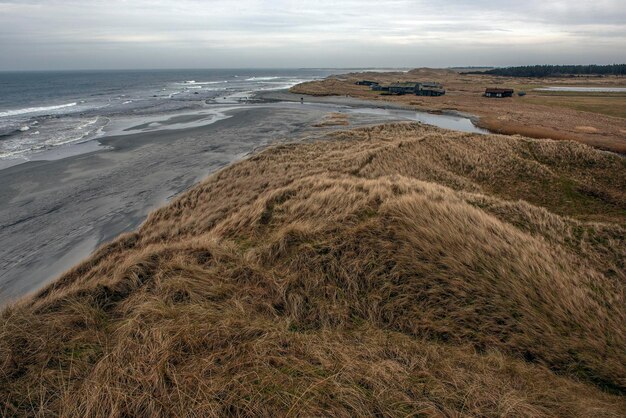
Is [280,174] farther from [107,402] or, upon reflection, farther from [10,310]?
[107,402]

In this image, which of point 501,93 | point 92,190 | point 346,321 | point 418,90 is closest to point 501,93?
point 501,93

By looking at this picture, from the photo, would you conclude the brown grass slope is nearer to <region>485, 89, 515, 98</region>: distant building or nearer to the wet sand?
the wet sand

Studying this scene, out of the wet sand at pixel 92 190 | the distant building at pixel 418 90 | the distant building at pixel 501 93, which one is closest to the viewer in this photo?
the wet sand at pixel 92 190

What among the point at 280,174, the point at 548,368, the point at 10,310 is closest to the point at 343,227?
the point at 548,368

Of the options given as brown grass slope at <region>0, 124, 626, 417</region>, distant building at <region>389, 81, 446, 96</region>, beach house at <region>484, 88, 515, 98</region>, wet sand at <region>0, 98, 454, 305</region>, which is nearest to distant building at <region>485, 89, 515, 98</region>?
beach house at <region>484, 88, 515, 98</region>

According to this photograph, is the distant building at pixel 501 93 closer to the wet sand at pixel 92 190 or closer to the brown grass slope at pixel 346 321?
the wet sand at pixel 92 190

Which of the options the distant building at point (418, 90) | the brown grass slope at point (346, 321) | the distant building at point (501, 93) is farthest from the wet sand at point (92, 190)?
the distant building at point (501, 93)
